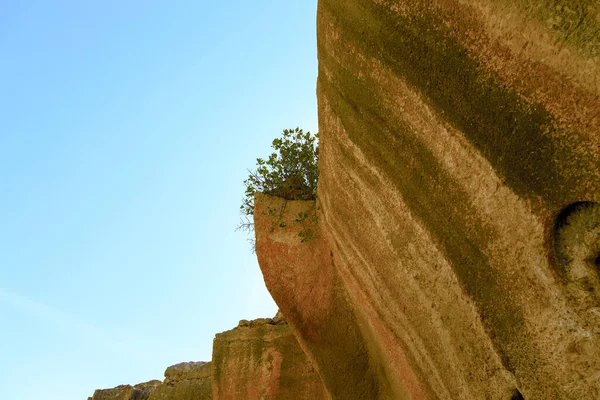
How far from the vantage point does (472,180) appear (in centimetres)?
322

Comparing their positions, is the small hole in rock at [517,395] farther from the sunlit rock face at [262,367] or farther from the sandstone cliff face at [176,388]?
the sandstone cliff face at [176,388]

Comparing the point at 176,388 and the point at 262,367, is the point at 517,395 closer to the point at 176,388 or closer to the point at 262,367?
the point at 262,367

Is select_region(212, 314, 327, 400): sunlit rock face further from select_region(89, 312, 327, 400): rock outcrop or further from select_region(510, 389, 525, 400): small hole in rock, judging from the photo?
select_region(510, 389, 525, 400): small hole in rock

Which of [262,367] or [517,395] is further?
[262,367]

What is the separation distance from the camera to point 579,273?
2.74 metres

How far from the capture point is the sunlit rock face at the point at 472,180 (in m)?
2.54

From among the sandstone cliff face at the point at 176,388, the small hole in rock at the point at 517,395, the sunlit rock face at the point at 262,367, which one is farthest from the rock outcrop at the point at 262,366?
the small hole in rock at the point at 517,395

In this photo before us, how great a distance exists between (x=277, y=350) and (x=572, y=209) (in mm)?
5718

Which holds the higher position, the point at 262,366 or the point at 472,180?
the point at 262,366

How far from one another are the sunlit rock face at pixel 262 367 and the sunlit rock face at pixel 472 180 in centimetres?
260

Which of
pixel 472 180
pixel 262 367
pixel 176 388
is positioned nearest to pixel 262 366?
pixel 262 367

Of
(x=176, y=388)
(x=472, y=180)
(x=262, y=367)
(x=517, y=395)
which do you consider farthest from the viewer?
(x=176, y=388)

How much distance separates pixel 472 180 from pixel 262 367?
5.25 metres

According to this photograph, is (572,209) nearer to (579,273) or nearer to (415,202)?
(579,273)
